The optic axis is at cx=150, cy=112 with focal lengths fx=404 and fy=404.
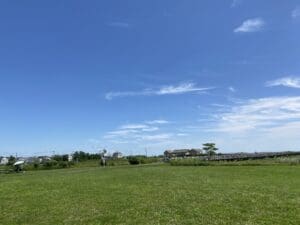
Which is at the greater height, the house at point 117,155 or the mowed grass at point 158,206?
the house at point 117,155

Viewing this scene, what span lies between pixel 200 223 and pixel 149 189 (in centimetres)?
1244

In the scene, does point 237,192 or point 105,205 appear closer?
point 105,205

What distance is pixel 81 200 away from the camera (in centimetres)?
2338

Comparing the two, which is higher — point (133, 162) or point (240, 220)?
point (133, 162)

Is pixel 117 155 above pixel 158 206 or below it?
above

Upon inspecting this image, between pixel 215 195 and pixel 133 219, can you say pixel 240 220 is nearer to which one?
pixel 133 219

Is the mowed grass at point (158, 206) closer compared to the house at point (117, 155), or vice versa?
the mowed grass at point (158, 206)

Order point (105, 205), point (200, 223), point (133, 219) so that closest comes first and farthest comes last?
point (200, 223) → point (133, 219) → point (105, 205)

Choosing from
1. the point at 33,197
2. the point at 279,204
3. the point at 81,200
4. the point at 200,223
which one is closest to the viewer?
the point at 200,223

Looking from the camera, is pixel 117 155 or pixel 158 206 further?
pixel 117 155

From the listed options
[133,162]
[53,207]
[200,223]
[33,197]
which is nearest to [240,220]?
[200,223]

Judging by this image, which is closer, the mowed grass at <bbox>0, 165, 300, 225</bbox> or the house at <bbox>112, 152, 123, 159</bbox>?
the mowed grass at <bbox>0, 165, 300, 225</bbox>

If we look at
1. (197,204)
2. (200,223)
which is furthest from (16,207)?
(200,223)

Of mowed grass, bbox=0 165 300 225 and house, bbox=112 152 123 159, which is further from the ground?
house, bbox=112 152 123 159
